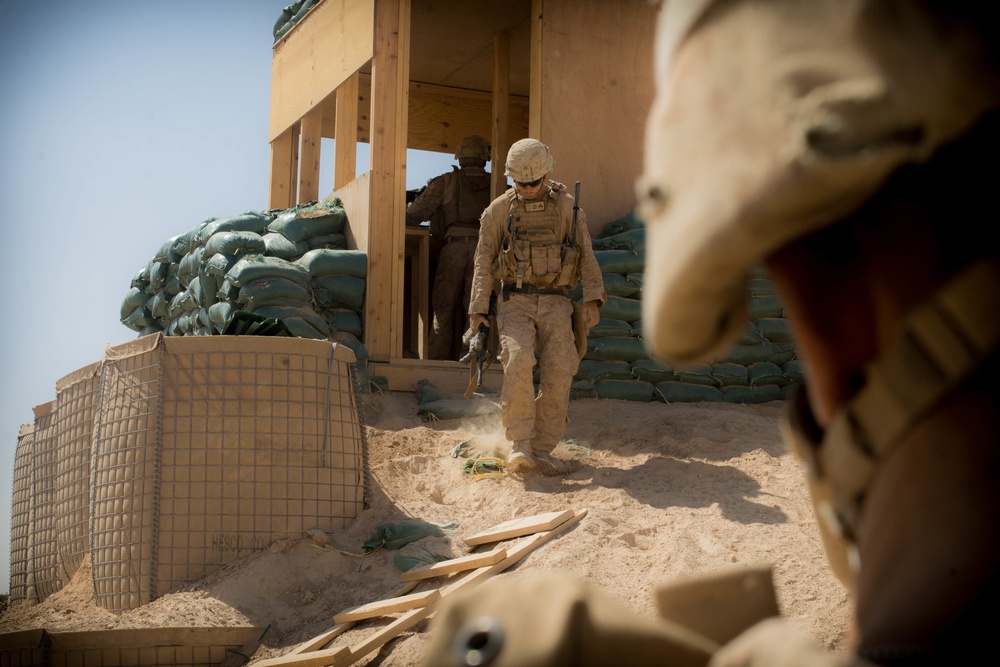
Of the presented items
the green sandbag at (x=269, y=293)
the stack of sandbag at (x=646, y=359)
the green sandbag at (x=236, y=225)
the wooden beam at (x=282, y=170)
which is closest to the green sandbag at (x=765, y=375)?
the stack of sandbag at (x=646, y=359)

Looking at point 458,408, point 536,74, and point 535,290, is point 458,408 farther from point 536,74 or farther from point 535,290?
point 536,74

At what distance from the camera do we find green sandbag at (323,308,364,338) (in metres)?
8.18

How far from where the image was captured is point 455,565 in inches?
201

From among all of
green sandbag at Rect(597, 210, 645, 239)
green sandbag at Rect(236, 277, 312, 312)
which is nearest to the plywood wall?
green sandbag at Rect(597, 210, 645, 239)

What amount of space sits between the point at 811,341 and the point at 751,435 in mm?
6188

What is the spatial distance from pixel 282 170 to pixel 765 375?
19.3 feet

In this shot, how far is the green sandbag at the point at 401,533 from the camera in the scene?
557 centimetres

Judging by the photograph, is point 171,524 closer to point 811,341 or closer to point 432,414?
point 432,414

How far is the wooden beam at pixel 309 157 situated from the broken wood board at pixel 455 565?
20.4 ft

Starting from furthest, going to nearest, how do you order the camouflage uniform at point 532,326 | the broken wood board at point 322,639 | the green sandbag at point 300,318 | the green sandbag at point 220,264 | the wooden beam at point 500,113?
the wooden beam at point 500,113 < the green sandbag at point 220,264 < the green sandbag at point 300,318 < the camouflage uniform at point 532,326 < the broken wood board at point 322,639

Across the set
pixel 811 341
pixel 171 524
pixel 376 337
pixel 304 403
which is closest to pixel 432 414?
pixel 376 337

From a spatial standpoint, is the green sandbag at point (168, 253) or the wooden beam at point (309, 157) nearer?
the green sandbag at point (168, 253)

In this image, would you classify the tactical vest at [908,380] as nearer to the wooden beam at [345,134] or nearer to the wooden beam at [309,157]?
the wooden beam at [345,134]

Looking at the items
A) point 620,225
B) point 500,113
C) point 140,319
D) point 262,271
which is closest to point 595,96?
point 500,113
